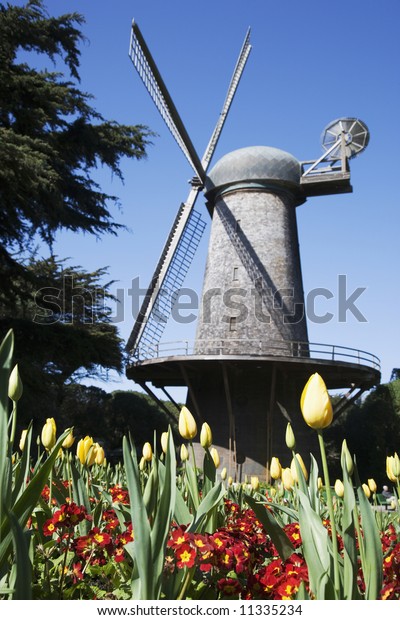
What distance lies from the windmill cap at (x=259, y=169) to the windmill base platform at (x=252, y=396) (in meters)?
5.52

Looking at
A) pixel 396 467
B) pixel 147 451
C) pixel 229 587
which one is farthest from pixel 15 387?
pixel 147 451

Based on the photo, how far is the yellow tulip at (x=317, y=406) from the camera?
74.9 inches

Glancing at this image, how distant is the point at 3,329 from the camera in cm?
1280

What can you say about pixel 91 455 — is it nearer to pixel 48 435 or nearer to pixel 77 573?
pixel 48 435

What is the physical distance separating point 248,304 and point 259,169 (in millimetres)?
4103

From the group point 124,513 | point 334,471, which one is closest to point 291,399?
point 334,471

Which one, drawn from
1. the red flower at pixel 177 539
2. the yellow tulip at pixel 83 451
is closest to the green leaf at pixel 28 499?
the red flower at pixel 177 539

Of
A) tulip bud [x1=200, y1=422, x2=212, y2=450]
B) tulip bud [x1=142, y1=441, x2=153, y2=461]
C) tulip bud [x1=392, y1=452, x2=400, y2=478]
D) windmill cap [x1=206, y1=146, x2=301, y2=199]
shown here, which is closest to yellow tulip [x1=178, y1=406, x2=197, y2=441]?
tulip bud [x1=200, y1=422, x2=212, y2=450]

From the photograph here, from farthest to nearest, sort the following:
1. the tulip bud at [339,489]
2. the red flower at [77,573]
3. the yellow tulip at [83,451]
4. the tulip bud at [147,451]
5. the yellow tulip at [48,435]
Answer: the tulip bud at [147,451]
the tulip bud at [339,489]
the yellow tulip at [83,451]
the yellow tulip at [48,435]
the red flower at [77,573]

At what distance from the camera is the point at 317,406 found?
191cm

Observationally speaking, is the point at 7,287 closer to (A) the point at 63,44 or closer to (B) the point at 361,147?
(A) the point at 63,44

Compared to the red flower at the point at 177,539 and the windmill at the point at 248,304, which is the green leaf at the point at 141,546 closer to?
the red flower at the point at 177,539

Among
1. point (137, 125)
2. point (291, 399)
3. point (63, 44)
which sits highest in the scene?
point (63, 44)

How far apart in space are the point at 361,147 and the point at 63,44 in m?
9.55
